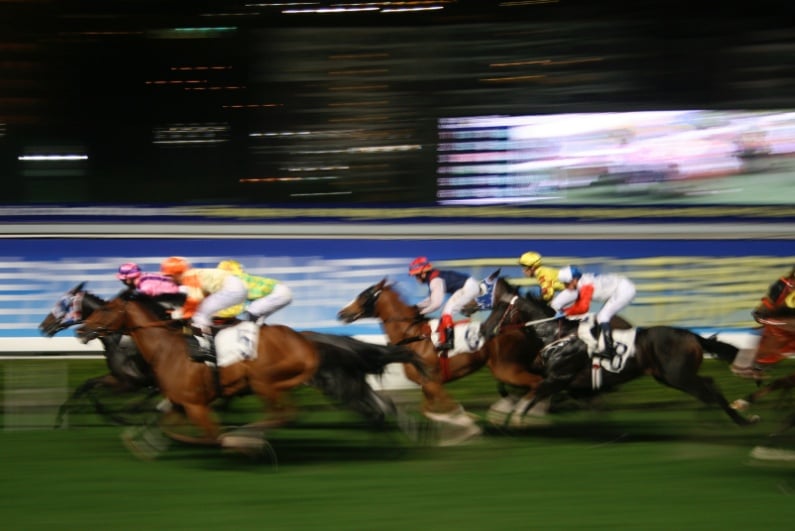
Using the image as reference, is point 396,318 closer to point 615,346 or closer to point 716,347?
point 615,346

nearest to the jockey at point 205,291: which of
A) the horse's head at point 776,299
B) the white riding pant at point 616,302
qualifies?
the white riding pant at point 616,302

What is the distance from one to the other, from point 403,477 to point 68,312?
284 centimetres

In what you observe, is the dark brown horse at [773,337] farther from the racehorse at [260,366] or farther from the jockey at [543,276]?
the racehorse at [260,366]

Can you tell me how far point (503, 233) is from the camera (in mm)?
12297

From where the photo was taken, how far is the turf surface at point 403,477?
18.8ft

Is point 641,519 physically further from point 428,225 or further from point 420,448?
point 428,225

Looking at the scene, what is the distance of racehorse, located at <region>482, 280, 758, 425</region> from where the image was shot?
8.27m

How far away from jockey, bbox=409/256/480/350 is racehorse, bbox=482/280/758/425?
0.73 meters

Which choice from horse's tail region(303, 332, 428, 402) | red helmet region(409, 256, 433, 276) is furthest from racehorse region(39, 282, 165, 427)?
red helmet region(409, 256, 433, 276)

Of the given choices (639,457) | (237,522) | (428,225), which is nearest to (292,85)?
(428,225)

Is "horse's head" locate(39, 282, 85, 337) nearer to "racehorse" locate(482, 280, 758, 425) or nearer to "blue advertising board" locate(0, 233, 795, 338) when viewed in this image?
"blue advertising board" locate(0, 233, 795, 338)

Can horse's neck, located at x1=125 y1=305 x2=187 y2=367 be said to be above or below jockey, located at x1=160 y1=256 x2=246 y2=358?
below

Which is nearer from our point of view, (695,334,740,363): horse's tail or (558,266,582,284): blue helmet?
(695,334,740,363): horse's tail

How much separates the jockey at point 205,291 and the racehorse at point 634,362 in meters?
2.24
